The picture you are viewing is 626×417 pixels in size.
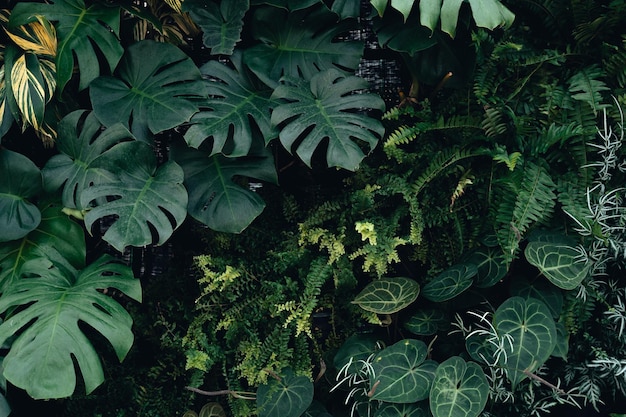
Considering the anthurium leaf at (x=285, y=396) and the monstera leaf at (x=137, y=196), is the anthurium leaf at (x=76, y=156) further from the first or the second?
the anthurium leaf at (x=285, y=396)

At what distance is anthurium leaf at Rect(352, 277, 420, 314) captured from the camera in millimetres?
1878

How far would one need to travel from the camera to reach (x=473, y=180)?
76.9 inches

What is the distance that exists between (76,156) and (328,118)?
83 centimetres

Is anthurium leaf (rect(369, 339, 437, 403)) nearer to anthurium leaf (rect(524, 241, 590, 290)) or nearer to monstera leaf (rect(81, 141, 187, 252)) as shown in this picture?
anthurium leaf (rect(524, 241, 590, 290))

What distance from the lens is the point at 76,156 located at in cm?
192

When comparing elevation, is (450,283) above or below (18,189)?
below

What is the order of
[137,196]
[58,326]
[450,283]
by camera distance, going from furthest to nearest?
[450,283], [137,196], [58,326]

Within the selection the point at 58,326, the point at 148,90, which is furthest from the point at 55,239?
the point at 148,90

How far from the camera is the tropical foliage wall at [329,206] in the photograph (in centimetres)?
176

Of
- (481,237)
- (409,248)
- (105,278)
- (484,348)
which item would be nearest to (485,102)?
(481,237)

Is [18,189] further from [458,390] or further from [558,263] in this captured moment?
[558,263]

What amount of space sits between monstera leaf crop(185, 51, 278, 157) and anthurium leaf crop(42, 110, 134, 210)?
244 millimetres

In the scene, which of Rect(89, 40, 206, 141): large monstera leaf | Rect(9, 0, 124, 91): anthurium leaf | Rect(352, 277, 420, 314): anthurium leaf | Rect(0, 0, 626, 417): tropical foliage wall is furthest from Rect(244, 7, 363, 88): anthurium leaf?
Rect(352, 277, 420, 314): anthurium leaf

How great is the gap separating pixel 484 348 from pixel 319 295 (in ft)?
1.89
